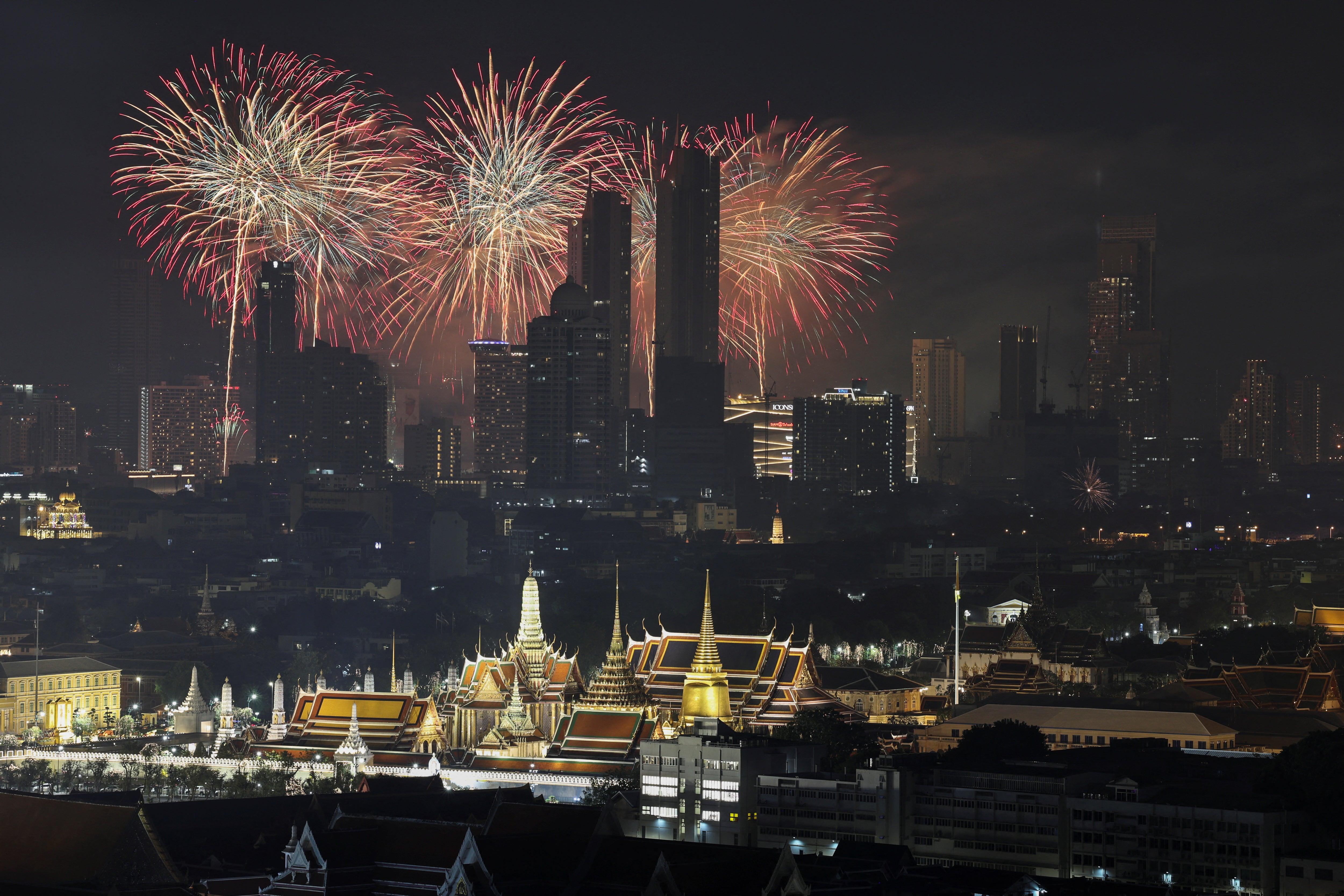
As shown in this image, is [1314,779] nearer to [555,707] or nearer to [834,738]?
[834,738]

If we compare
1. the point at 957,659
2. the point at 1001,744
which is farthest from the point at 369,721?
the point at 957,659

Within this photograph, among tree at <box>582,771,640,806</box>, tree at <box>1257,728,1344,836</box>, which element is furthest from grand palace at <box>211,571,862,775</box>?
tree at <box>1257,728,1344,836</box>

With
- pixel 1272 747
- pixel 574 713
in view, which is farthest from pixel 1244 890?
pixel 574 713

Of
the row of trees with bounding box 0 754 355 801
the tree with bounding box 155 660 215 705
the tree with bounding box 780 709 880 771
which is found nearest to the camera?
the tree with bounding box 780 709 880 771

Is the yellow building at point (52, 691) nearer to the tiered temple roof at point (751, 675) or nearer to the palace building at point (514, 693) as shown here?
the palace building at point (514, 693)

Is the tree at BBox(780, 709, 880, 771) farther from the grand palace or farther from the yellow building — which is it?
the yellow building

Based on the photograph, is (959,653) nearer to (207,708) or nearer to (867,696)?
(867,696)
